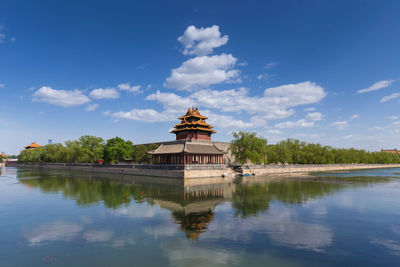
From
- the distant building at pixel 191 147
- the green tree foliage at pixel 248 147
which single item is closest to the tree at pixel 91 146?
the distant building at pixel 191 147

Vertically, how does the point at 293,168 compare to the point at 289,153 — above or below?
below

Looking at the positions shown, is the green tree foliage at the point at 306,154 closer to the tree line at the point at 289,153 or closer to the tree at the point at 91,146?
the tree line at the point at 289,153

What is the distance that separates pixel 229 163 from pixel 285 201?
4594 centimetres

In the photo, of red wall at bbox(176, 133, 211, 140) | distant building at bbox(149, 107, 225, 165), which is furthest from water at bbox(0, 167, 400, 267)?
red wall at bbox(176, 133, 211, 140)

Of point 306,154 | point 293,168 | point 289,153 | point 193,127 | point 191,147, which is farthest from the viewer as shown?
point 306,154

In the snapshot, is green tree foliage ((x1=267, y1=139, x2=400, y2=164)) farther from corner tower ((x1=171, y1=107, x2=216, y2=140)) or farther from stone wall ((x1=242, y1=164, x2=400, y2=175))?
corner tower ((x1=171, y1=107, x2=216, y2=140))

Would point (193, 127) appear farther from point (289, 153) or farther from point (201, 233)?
point (201, 233)

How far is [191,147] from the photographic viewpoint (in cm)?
5834

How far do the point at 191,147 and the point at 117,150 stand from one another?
24.9 metres

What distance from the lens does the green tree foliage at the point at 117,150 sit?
69.0 metres

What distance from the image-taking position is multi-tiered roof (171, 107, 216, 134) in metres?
66.6

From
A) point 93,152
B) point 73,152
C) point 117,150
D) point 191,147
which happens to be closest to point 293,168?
point 191,147

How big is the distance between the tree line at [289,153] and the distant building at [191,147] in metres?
8.89

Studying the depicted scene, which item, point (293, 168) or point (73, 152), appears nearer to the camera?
point (293, 168)
